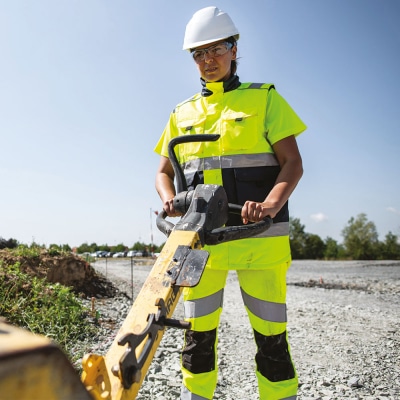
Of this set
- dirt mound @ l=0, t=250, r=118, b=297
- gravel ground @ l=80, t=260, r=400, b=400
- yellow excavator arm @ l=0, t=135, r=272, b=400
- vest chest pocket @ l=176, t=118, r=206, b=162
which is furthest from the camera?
dirt mound @ l=0, t=250, r=118, b=297

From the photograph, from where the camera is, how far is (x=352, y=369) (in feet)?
11.1

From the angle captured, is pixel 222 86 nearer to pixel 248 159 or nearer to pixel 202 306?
pixel 248 159

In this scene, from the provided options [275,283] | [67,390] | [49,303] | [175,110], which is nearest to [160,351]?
[49,303]

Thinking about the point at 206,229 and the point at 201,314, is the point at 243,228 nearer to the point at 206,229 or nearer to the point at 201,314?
the point at 206,229

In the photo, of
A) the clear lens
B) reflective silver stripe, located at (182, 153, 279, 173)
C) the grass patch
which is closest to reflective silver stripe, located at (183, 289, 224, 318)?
reflective silver stripe, located at (182, 153, 279, 173)

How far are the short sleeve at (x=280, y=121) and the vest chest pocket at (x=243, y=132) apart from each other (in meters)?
0.06

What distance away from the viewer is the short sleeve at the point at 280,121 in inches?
87.0

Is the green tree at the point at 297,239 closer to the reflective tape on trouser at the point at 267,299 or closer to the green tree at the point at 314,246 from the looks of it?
the green tree at the point at 314,246

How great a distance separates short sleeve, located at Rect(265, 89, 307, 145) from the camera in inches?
87.0

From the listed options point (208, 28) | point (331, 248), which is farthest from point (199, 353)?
point (331, 248)

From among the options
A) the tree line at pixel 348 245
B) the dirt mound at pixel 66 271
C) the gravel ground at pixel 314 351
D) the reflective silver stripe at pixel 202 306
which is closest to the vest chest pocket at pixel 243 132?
the reflective silver stripe at pixel 202 306

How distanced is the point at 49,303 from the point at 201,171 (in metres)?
2.93

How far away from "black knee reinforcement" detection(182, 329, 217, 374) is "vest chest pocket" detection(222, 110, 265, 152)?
1.05 m

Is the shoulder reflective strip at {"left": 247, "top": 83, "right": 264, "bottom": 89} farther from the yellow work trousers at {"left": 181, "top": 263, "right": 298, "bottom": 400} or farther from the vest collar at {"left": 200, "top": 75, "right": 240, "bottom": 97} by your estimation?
the yellow work trousers at {"left": 181, "top": 263, "right": 298, "bottom": 400}
